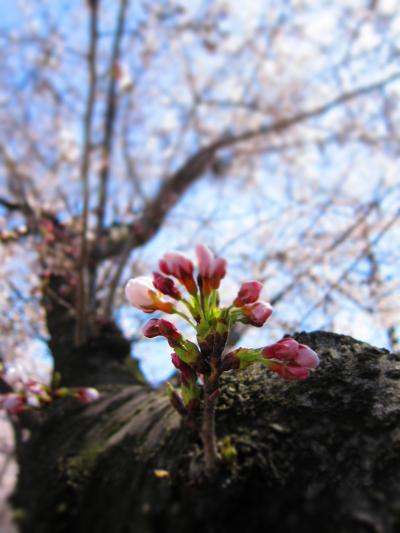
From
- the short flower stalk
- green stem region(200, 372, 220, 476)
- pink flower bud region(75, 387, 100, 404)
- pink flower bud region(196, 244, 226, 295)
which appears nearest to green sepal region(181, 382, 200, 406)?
the short flower stalk

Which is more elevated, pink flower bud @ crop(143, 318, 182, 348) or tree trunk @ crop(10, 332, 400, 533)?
pink flower bud @ crop(143, 318, 182, 348)

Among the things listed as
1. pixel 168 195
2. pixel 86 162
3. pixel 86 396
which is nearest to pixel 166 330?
pixel 86 396

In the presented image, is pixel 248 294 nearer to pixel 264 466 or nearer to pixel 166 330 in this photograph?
pixel 166 330

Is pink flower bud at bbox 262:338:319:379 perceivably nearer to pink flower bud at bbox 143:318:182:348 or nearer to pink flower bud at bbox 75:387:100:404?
pink flower bud at bbox 143:318:182:348

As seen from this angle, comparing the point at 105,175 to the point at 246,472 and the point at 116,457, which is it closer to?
the point at 116,457

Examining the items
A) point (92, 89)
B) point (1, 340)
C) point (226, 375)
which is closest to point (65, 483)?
point (226, 375)

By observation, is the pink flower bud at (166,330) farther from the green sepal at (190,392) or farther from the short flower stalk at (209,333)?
the green sepal at (190,392)

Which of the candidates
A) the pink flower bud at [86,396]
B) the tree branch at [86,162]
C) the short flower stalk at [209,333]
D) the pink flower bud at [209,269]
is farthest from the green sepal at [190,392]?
the tree branch at [86,162]

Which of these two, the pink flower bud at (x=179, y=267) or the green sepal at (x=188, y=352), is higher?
the pink flower bud at (x=179, y=267)
